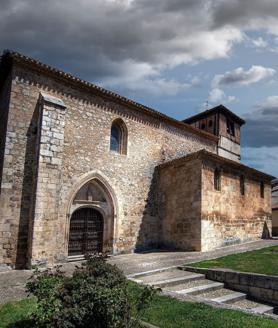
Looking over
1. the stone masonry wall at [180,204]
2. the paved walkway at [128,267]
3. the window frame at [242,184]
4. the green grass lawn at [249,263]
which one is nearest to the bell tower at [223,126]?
the window frame at [242,184]

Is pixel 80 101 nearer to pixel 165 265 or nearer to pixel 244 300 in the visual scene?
pixel 165 265

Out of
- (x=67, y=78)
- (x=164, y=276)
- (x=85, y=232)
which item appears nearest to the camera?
(x=164, y=276)

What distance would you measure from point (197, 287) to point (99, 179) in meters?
6.58

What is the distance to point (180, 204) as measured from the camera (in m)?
15.3

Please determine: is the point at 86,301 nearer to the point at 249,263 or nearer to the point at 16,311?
the point at 16,311

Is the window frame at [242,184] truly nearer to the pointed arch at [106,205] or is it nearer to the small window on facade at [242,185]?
the small window on facade at [242,185]

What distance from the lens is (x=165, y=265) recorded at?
10.7m

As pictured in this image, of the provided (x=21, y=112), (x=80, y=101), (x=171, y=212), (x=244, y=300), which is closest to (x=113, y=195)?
(x=171, y=212)

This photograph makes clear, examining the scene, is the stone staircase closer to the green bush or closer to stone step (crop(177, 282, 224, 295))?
stone step (crop(177, 282, 224, 295))

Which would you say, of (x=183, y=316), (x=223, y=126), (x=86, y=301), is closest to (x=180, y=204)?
(x=183, y=316)

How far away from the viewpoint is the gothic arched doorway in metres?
12.9

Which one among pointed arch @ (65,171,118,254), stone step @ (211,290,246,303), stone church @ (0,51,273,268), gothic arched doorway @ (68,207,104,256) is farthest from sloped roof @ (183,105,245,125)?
stone step @ (211,290,246,303)

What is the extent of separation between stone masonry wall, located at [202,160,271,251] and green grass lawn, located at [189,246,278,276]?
2.22m

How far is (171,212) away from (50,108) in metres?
7.85
